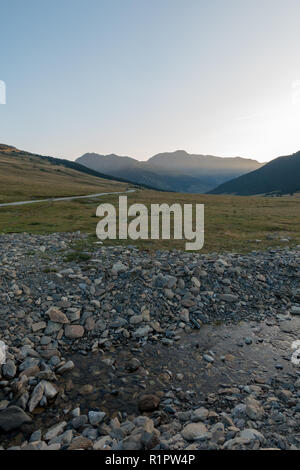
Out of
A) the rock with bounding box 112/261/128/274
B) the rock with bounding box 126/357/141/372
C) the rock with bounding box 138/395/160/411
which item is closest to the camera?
the rock with bounding box 138/395/160/411

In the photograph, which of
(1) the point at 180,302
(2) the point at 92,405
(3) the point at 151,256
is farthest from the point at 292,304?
(2) the point at 92,405

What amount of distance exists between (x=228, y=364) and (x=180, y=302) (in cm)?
368

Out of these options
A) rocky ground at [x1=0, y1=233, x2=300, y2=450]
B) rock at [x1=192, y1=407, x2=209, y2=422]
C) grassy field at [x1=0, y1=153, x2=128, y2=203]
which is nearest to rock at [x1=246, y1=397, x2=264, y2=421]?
rocky ground at [x1=0, y1=233, x2=300, y2=450]

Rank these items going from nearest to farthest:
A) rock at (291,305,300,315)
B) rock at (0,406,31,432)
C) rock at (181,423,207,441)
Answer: rock at (181,423,207,441) → rock at (0,406,31,432) → rock at (291,305,300,315)

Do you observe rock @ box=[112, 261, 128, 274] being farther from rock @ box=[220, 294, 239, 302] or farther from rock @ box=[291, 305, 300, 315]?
rock @ box=[291, 305, 300, 315]

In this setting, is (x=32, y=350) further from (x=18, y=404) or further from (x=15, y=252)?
(x=15, y=252)

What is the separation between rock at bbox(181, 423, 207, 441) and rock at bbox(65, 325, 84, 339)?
4.93 meters

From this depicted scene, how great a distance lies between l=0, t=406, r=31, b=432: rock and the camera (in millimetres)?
5895

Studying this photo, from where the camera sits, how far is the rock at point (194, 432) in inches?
214

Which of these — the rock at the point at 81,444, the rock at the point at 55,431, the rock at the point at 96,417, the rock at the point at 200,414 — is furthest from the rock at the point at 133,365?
the rock at the point at 81,444

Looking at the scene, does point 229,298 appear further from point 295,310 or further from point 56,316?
point 56,316

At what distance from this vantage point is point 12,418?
6051 mm

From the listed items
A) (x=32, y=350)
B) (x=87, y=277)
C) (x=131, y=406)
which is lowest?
(x=131, y=406)

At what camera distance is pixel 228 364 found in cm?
813
